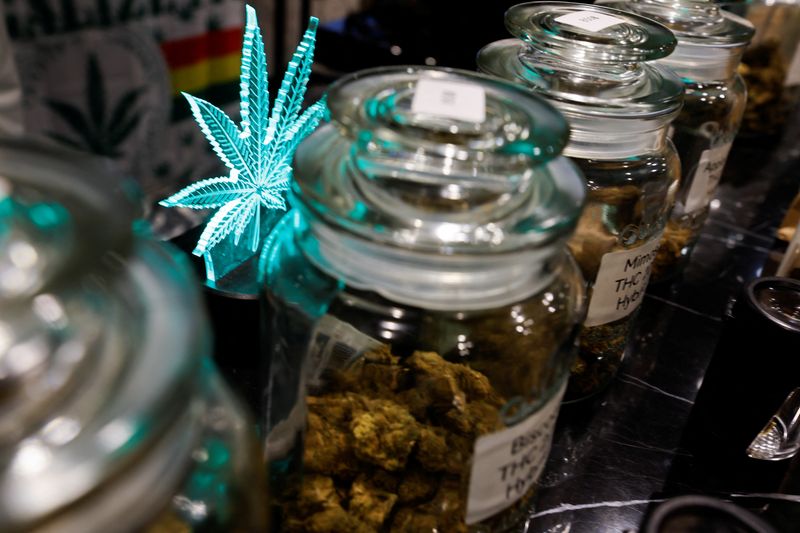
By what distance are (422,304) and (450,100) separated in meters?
0.11

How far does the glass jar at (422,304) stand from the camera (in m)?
0.39

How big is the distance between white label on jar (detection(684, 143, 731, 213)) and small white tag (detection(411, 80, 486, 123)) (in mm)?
448

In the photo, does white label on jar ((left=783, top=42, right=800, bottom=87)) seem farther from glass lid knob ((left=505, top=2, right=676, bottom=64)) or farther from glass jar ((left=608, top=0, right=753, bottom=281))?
glass lid knob ((left=505, top=2, right=676, bottom=64))

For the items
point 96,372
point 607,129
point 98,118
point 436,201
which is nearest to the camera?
point 96,372

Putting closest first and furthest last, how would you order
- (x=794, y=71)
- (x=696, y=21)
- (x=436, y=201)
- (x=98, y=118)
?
1. (x=436, y=201)
2. (x=696, y=21)
3. (x=794, y=71)
4. (x=98, y=118)

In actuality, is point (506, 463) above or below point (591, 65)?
below

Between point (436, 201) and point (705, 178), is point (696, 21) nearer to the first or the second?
point (705, 178)

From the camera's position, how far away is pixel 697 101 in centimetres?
81

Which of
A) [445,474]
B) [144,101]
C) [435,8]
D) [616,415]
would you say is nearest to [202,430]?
[445,474]

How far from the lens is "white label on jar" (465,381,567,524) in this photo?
424 millimetres

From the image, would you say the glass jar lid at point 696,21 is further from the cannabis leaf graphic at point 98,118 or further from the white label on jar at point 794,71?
the cannabis leaf graphic at point 98,118

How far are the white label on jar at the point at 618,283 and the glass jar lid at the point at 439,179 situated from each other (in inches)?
7.3

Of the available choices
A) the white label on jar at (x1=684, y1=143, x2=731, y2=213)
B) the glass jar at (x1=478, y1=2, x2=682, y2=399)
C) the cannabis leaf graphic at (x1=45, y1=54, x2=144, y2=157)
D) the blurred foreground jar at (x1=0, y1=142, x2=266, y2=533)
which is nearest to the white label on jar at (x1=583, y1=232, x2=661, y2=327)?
the glass jar at (x1=478, y1=2, x2=682, y2=399)

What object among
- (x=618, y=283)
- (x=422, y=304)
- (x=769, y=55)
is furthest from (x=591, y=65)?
(x=769, y=55)
